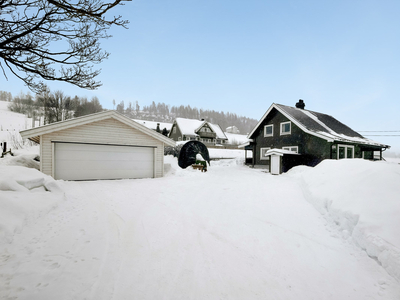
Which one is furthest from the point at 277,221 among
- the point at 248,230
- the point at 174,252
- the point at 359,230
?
the point at 174,252

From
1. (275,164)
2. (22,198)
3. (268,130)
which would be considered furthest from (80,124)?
(268,130)

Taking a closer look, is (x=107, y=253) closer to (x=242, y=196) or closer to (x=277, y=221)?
(x=277, y=221)

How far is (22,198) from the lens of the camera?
14.5ft

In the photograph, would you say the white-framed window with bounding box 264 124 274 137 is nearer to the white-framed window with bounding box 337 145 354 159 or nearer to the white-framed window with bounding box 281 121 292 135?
the white-framed window with bounding box 281 121 292 135

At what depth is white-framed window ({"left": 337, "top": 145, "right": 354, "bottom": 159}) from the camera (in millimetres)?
15203

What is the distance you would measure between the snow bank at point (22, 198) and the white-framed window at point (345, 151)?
59.4 ft

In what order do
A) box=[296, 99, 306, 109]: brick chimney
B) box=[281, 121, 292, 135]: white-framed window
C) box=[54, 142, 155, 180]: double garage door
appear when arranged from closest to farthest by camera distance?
1. box=[54, 142, 155, 180]: double garage door
2. box=[281, 121, 292, 135]: white-framed window
3. box=[296, 99, 306, 109]: brick chimney

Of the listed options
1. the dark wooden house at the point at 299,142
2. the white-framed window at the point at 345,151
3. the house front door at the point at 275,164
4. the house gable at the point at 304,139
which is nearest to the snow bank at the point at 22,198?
the house front door at the point at 275,164

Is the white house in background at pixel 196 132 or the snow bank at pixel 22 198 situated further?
the white house in background at pixel 196 132

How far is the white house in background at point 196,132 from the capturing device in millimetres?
37812

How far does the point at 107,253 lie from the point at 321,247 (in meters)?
3.89

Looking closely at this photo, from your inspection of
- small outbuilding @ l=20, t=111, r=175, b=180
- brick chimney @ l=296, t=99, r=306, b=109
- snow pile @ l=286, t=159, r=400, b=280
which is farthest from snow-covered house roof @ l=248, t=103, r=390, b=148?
small outbuilding @ l=20, t=111, r=175, b=180

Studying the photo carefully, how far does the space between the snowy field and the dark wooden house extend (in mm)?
9325

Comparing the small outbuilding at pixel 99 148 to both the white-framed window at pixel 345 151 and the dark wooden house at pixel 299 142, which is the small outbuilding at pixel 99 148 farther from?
the white-framed window at pixel 345 151
